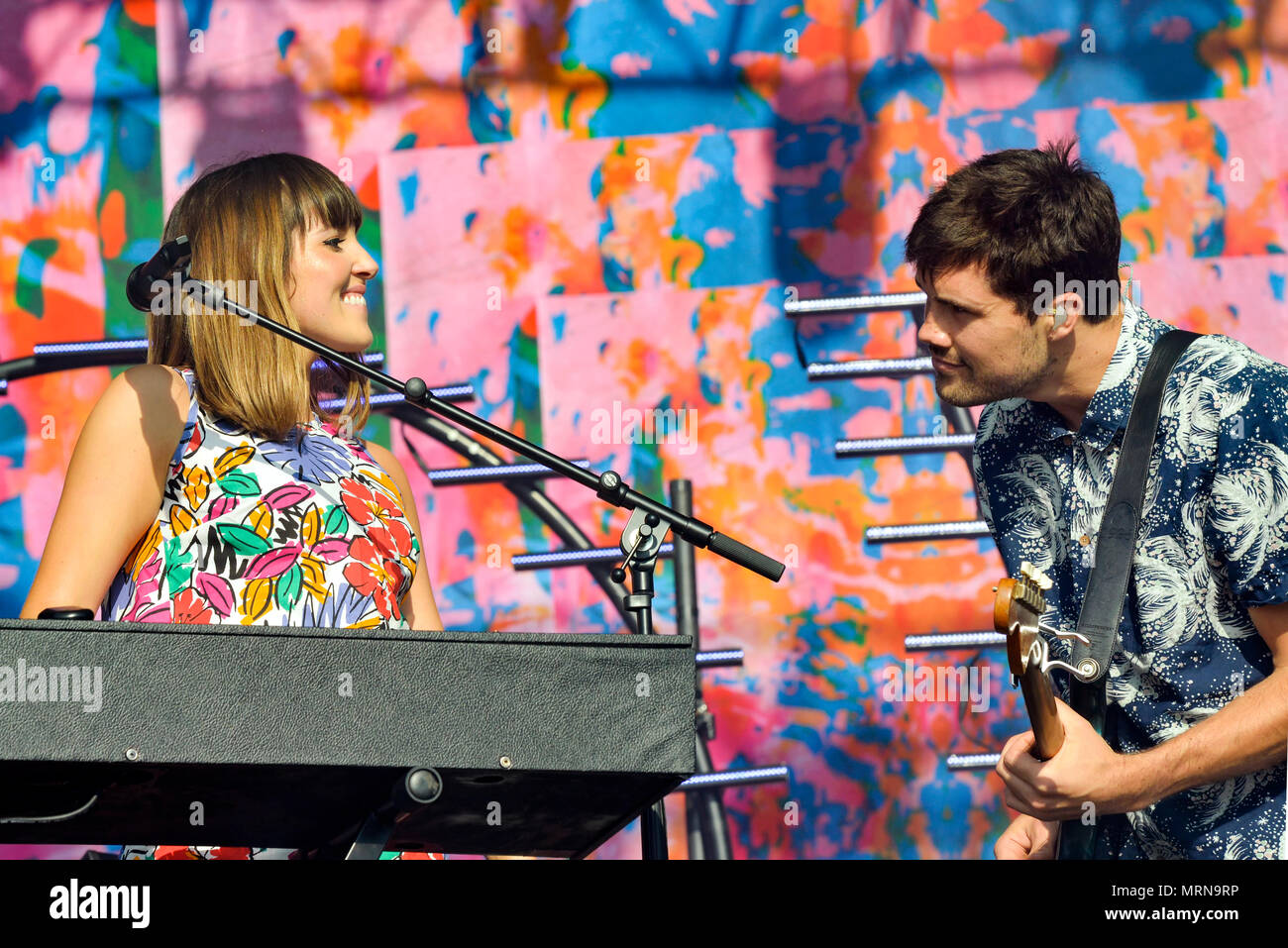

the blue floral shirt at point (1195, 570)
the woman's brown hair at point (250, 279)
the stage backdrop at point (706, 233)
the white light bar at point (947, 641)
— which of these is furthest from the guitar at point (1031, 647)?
the stage backdrop at point (706, 233)

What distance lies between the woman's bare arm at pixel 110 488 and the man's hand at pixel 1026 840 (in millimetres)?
1525

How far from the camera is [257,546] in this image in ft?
7.27

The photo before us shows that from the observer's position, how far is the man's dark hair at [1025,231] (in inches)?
102

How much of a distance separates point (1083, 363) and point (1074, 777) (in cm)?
76

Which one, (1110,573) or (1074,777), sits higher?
(1110,573)

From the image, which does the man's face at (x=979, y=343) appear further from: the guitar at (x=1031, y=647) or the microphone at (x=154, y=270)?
the microphone at (x=154, y=270)

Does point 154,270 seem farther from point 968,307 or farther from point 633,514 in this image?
point 968,307

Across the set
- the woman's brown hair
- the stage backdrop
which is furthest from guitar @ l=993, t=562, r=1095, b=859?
the stage backdrop

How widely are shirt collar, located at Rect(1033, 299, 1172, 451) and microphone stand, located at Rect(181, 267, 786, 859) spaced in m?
0.75

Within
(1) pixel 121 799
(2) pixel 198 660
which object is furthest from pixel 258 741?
(1) pixel 121 799

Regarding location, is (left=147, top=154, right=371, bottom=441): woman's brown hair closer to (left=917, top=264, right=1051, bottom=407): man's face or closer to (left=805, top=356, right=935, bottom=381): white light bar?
(left=917, top=264, right=1051, bottom=407): man's face

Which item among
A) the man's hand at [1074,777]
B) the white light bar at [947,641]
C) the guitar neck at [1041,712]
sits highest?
the guitar neck at [1041,712]

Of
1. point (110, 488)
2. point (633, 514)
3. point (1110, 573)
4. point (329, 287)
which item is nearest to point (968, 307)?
point (1110, 573)

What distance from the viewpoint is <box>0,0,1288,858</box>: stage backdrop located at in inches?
148
